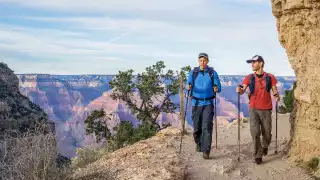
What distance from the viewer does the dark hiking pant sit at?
9852 mm

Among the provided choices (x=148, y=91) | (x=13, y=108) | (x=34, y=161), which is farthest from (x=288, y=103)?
(x=13, y=108)

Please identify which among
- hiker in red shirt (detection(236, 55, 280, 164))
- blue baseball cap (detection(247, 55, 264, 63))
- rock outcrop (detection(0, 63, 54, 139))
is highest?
blue baseball cap (detection(247, 55, 264, 63))

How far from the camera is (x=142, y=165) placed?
9.33 m

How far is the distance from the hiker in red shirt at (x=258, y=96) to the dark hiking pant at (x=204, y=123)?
823mm

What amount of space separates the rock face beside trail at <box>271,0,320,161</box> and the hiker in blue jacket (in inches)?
63.9

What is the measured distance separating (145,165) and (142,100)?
20.8m

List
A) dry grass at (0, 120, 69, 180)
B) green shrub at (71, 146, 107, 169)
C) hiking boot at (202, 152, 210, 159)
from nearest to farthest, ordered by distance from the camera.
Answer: dry grass at (0, 120, 69, 180)
hiking boot at (202, 152, 210, 159)
green shrub at (71, 146, 107, 169)

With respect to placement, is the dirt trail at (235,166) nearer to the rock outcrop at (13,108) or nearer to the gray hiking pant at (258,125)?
the gray hiking pant at (258,125)

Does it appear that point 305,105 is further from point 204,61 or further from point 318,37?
point 204,61

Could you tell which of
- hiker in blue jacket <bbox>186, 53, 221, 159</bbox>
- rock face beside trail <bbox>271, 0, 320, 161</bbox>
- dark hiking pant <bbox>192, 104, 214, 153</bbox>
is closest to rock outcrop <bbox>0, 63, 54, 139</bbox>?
dark hiking pant <bbox>192, 104, 214, 153</bbox>

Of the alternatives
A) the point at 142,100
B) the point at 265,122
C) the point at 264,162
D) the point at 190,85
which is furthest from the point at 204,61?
the point at 142,100

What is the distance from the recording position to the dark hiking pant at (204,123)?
32.3ft

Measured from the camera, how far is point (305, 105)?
30.2 ft

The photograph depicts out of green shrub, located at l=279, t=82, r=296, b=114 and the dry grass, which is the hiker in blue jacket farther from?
green shrub, located at l=279, t=82, r=296, b=114
